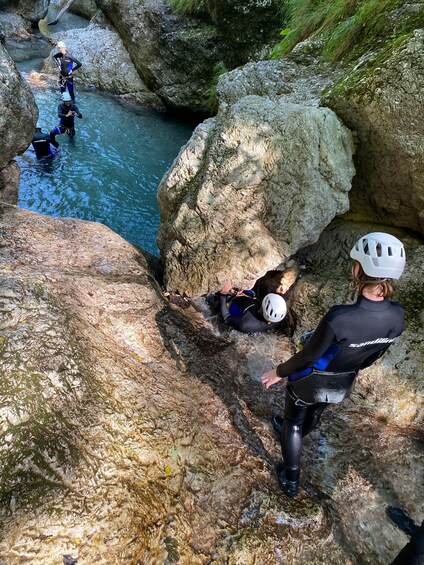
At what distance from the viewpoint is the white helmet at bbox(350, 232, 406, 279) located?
2.63m

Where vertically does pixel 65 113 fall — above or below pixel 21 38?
above

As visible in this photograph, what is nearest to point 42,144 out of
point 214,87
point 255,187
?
point 214,87

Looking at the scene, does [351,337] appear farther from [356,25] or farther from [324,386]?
[356,25]

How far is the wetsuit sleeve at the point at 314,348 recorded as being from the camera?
278 cm

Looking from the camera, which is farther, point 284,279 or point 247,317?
point 284,279

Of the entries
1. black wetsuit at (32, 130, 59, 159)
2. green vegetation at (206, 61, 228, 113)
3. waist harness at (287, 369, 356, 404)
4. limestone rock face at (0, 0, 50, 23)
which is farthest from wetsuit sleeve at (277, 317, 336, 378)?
limestone rock face at (0, 0, 50, 23)

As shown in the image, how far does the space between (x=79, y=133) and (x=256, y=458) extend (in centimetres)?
1219

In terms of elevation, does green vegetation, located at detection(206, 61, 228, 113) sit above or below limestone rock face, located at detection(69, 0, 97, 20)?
above

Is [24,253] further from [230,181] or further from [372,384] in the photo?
[372,384]

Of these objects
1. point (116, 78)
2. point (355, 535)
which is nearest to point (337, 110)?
point (355, 535)

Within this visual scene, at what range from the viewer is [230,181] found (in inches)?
207

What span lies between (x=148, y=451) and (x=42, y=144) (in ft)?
31.6

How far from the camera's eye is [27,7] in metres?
25.4

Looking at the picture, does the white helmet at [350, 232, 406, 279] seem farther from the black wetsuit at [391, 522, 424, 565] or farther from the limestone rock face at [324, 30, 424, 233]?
the limestone rock face at [324, 30, 424, 233]
